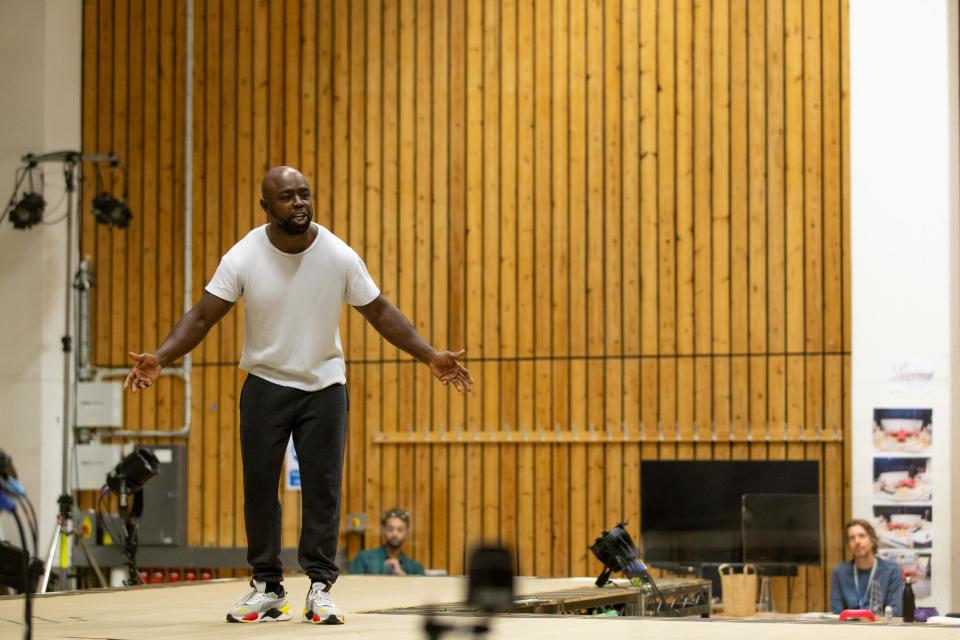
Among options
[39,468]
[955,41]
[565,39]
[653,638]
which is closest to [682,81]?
[565,39]

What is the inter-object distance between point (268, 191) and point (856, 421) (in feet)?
19.2

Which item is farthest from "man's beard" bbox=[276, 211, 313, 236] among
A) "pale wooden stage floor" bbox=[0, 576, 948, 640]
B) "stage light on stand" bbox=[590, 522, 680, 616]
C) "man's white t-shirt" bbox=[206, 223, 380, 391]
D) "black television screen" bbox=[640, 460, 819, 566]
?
"black television screen" bbox=[640, 460, 819, 566]

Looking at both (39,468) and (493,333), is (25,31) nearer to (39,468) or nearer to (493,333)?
(39,468)

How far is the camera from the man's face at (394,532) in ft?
30.7

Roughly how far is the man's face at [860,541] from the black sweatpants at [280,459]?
186 inches

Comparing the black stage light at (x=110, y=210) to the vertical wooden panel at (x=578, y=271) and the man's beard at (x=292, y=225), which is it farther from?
the man's beard at (x=292, y=225)

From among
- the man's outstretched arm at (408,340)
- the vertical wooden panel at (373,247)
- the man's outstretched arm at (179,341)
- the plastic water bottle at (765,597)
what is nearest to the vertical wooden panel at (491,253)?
the vertical wooden panel at (373,247)

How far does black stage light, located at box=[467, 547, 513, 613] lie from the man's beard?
251 cm

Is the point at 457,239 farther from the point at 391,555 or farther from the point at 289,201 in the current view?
the point at 289,201

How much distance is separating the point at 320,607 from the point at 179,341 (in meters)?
0.98

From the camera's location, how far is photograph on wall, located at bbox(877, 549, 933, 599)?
349 inches

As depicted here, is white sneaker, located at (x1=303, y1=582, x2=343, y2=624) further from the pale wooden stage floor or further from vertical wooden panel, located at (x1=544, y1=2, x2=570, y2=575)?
vertical wooden panel, located at (x1=544, y1=2, x2=570, y2=575)

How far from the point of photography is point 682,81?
974cm

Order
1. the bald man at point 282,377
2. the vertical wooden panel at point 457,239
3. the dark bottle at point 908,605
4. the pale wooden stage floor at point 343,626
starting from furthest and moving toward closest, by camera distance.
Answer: the vertical wooden panel at point 457,239 → the dark bottle at point 908,605 → the bald man at point 282,377 → the pale wooden stage floor at point 343,626
